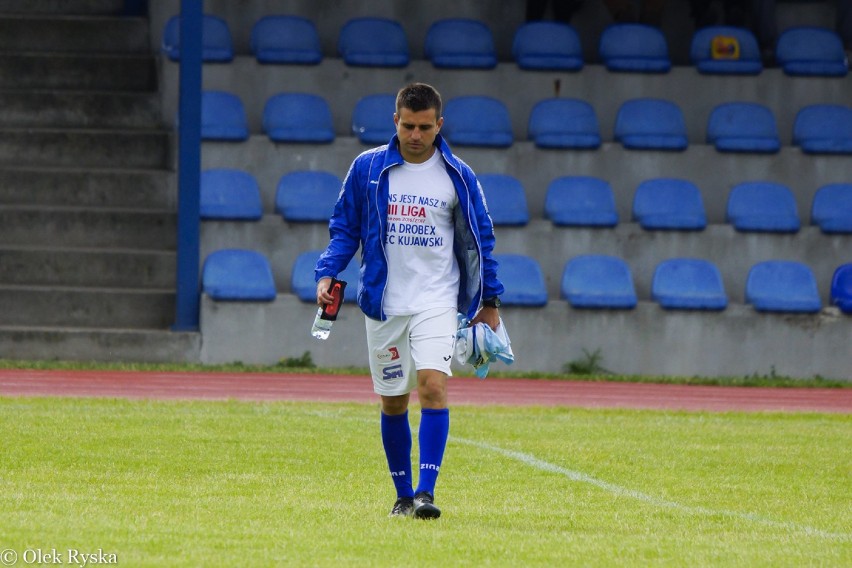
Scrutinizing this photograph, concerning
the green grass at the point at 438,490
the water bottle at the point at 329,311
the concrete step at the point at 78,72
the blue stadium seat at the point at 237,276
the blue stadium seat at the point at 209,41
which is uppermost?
the blue stadium seat at the point at 209,41

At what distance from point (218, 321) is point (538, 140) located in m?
4.66

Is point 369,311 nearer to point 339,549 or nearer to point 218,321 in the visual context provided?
point 339,549

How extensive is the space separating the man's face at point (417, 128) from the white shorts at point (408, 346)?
733mm

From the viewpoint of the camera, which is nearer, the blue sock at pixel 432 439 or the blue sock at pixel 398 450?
the blue sock at pixel 432 439

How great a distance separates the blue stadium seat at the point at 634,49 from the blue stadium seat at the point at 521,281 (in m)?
3.53

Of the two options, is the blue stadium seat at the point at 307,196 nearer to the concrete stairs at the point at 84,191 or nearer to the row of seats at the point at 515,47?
the concrete stairs at the point at 84,191

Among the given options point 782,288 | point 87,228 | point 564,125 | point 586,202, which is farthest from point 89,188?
Answer: point 782,288

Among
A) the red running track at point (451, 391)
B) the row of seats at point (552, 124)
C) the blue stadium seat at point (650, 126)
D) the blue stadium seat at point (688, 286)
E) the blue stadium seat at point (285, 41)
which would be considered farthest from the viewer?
the blue stadium seat at point (285, 41)

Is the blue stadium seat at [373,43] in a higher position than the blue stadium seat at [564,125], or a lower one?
higher

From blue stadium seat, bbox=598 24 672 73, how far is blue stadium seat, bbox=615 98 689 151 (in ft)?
2.07

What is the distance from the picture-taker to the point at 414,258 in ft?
22.4

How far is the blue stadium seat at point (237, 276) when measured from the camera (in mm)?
16609

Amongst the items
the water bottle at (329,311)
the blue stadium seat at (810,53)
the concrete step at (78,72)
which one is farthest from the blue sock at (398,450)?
the blue stadium seat at (810,53)

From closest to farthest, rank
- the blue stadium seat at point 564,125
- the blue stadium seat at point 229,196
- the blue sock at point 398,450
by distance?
the blue sock at point 398,450, the blue stadium seat at point 229,196, the blue stadium seat at point 564,125
